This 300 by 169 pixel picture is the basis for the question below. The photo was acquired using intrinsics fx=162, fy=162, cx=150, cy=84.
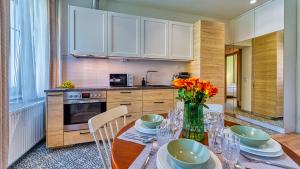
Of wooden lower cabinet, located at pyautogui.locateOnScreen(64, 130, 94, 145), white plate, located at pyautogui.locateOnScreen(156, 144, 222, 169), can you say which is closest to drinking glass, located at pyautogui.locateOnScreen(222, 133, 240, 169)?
white plate, located at pyautogui.locateOnScreen(156, 144, 222, 169)

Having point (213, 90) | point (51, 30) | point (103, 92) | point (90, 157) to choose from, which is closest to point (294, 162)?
point (213, 90)

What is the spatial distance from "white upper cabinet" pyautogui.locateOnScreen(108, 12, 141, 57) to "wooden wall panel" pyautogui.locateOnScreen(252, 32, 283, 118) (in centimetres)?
272

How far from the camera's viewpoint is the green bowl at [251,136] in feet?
2.77

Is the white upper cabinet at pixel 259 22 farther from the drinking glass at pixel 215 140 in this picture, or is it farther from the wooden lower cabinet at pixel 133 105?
the drinking glass at pixel 215 140

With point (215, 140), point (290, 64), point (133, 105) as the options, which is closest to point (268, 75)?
point (290, 64)

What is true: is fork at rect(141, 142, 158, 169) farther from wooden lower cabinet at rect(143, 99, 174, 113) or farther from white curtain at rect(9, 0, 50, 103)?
wooden lower cabinet at rect(143, 99, 174, 113)

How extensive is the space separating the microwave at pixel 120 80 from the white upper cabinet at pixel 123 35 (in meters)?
0.43

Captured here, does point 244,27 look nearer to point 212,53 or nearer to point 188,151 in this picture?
point 212,53

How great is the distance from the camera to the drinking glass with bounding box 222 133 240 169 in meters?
0.71

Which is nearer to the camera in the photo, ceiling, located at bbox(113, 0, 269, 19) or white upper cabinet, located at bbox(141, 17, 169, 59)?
white upper cabinet, located at bbox(141, 17, 169, 59)

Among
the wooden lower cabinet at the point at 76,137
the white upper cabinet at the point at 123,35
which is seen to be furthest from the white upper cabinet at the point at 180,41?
the wooden lower cabinet at the point at 76,137

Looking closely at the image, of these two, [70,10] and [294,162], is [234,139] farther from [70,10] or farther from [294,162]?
[70,10]

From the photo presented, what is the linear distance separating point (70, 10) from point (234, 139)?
296cm

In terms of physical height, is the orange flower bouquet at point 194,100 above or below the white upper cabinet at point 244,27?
below
